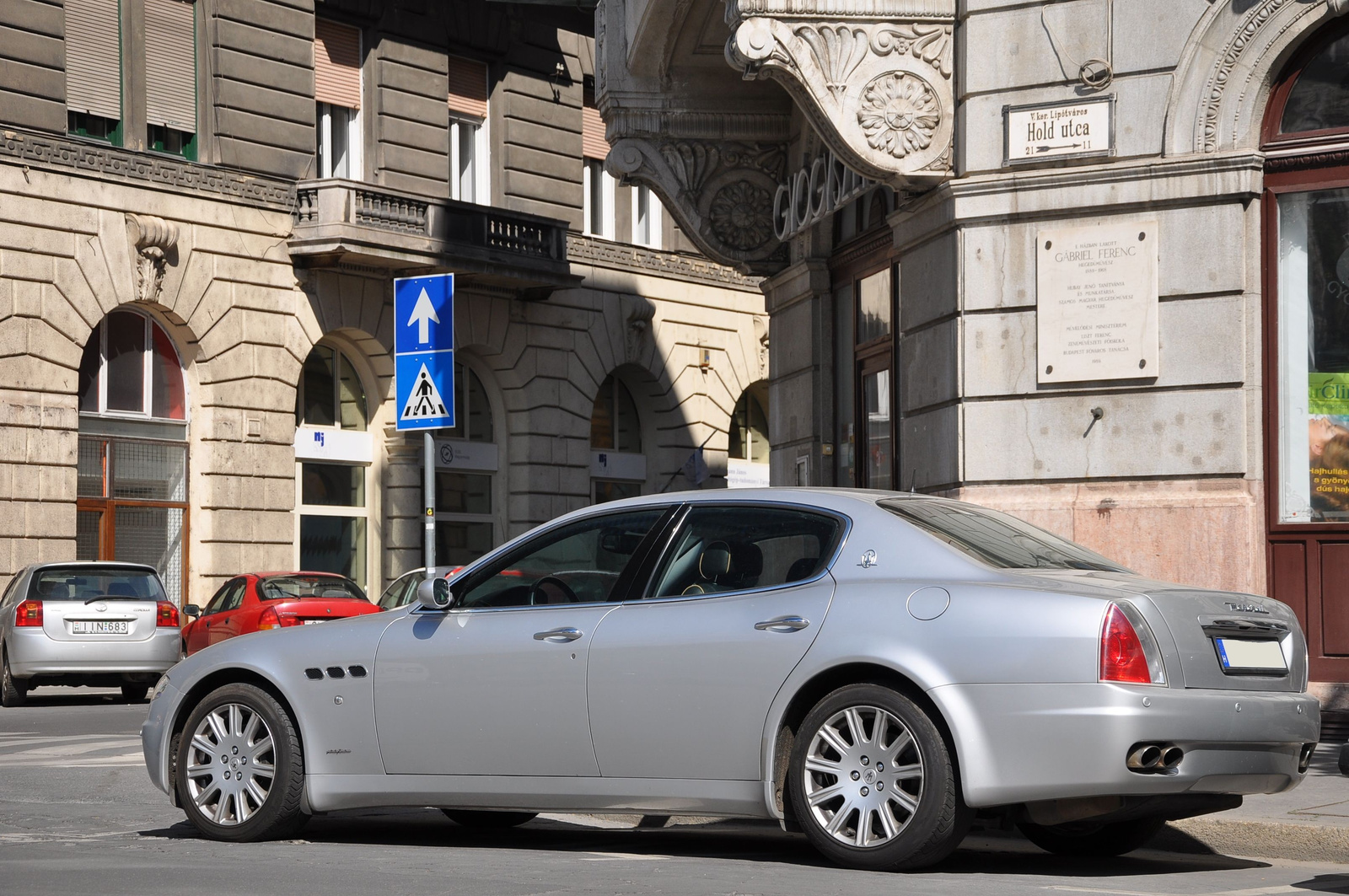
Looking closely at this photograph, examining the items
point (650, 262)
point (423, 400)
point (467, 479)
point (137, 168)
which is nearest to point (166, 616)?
point (423, 400)

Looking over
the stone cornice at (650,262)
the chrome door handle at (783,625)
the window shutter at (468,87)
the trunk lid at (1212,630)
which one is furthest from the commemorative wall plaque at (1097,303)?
the window shutter at (468,87)

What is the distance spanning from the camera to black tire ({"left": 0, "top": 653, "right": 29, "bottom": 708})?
20344 mm

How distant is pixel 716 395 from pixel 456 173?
26.2 feet

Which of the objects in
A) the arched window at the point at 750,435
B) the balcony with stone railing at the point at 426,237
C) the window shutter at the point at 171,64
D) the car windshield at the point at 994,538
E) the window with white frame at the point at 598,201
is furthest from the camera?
the arched window at the point at 750,435

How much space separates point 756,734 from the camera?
22.8 feet

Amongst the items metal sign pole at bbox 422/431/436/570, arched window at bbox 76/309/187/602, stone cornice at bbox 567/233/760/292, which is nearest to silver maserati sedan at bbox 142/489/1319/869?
metal sign pole at bbox 422/431/436/570

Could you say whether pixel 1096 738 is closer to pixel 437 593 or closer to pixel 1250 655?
pixel 1250 655

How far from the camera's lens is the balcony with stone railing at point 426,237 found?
29.3 metres

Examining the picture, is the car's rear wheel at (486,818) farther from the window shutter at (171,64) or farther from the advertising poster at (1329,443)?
the window shutter at (171,64)

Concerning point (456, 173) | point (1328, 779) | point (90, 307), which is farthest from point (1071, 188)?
point (456, 173)

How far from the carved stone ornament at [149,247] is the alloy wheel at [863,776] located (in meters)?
22.2

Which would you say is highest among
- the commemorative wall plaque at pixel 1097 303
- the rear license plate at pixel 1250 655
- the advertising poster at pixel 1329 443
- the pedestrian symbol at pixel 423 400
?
the commemorative wall plaque at pixel 1097 303

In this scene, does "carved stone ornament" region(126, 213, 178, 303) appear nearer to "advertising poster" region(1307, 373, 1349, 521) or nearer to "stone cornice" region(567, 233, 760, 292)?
"stone cornice" region(567, 233, 760, 292)

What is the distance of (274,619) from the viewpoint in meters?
20.7
